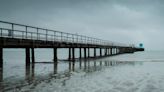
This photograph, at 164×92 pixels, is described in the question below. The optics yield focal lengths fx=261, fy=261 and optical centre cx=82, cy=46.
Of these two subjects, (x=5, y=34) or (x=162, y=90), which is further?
(x=5, y=34)

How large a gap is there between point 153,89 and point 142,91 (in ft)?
2.58

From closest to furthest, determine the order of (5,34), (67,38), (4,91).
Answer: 1. (4,91)
2. (5,34)
3. (67,38)

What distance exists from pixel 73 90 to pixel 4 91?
2843mm

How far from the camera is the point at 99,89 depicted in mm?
11234

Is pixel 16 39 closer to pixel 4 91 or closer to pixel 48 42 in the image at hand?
pixel 48 42

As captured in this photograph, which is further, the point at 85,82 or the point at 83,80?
the point at 83,80

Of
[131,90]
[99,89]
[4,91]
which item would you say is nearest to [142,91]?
[131,90]

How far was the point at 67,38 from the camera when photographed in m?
35.5

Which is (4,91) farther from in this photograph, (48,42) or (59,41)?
(59,41)

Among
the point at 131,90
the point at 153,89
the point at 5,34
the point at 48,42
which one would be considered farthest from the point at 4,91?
the point at 48,42

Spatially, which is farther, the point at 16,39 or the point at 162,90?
the point at 16,39

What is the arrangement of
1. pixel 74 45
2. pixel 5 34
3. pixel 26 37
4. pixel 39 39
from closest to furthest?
pixel 5 34 → pixel 26 37 → pixel 39 39 → pixel 74 45

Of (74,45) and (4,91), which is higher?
(74,45)

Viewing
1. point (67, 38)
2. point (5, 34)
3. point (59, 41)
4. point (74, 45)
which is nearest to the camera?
point (5, 34)
